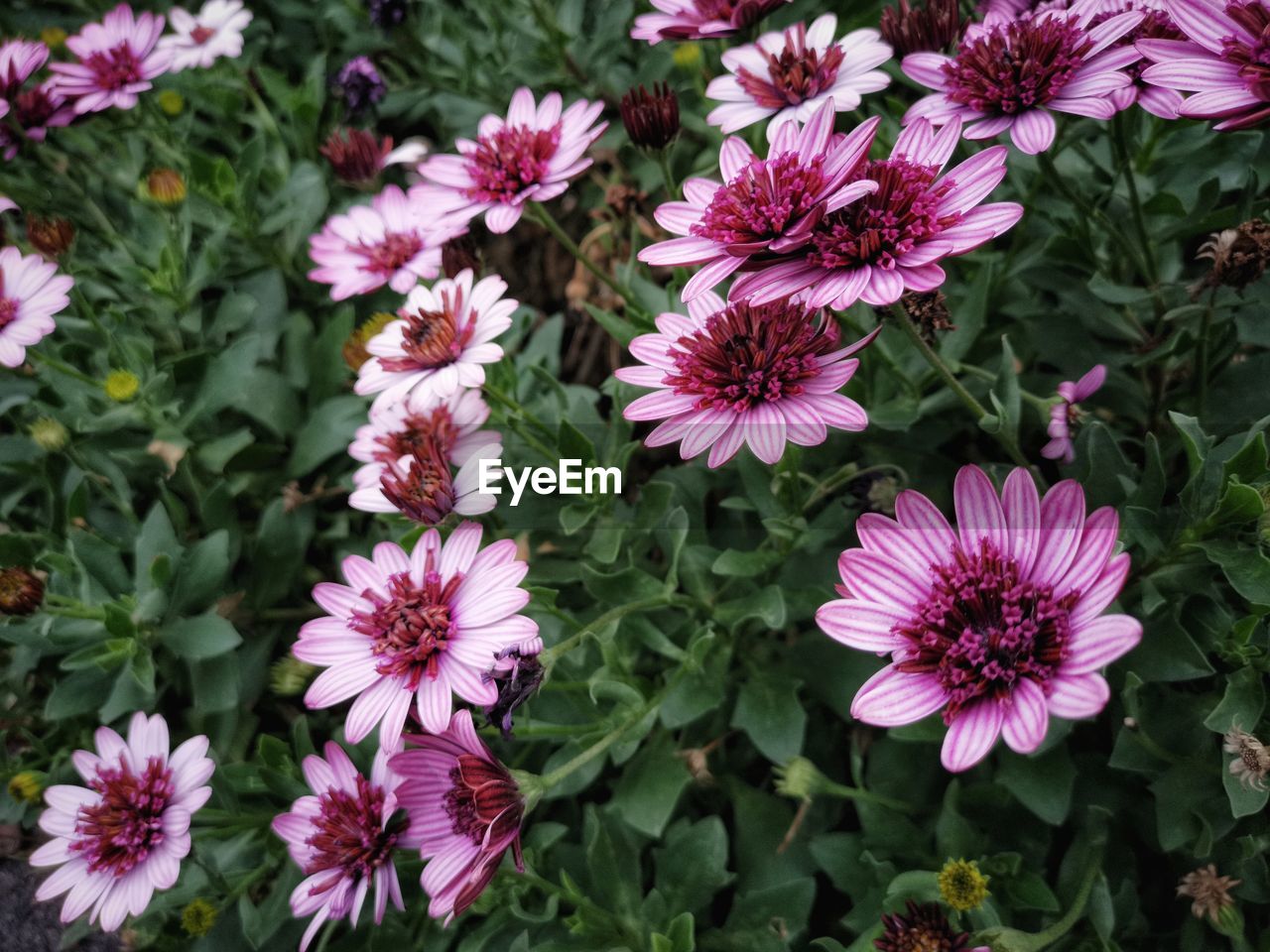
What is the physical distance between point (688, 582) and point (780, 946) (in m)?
0.65

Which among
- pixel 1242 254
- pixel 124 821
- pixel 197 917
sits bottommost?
pixel 197 917

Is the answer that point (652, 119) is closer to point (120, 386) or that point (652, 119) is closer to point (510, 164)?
point (510, 164)

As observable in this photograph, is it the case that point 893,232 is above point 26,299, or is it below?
above

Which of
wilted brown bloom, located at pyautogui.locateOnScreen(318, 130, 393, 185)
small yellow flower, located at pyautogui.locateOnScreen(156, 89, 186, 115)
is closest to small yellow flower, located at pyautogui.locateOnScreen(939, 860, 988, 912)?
wilted brown bloom, located at pyautogui.locateOnScreen(318, 130, 393, 185)

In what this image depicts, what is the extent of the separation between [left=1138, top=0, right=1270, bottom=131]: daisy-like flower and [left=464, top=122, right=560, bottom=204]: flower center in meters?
0.95

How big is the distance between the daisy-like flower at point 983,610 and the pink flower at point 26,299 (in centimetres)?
159

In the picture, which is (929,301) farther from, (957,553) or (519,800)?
(519,800)

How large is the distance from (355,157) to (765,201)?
143 cm

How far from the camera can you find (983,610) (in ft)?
3.81

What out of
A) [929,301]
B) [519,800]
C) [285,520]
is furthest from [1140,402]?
[285,520]

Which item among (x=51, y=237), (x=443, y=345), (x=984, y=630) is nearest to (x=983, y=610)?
(x=984, y=630)

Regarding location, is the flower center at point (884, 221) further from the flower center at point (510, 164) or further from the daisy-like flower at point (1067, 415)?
the flower center at point (510, 164)

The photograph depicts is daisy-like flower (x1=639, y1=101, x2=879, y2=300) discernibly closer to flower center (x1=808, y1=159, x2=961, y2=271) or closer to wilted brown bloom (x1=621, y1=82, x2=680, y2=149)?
flower center (x1=808, y1=159, x2=961, y2=271)

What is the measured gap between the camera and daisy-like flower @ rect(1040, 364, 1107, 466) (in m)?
1.55
